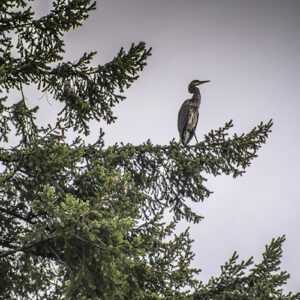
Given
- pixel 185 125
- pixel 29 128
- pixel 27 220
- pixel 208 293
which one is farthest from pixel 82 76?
pixel 185 125

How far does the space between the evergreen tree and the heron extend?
222 inches

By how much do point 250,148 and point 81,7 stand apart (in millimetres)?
2853

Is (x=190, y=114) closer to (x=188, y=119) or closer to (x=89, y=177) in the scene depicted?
(x=188, y=119)

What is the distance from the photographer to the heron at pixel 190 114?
13.9m

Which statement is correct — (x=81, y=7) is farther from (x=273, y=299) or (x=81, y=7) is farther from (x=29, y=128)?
(x=273, y=299)

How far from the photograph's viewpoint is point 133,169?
8.11m

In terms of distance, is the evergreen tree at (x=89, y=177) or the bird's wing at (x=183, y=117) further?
the bird's wing at (x=183, y=117)

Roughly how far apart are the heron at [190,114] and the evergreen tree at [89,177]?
18.5ft

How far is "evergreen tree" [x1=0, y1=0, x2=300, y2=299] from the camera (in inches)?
264

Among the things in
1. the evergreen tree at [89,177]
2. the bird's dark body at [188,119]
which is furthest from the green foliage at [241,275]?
the bird's dark body at [188,119]

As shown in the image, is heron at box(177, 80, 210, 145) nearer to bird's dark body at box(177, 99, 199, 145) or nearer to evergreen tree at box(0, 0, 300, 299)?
bird's dark body at box(177, 99, 199, 145)

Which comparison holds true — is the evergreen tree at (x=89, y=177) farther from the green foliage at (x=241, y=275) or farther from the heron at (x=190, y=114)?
the heron at (x=190, y=114)

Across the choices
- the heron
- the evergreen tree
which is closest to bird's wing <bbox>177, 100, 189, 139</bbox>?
the heron

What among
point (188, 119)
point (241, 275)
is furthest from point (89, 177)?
point (188, 119)
